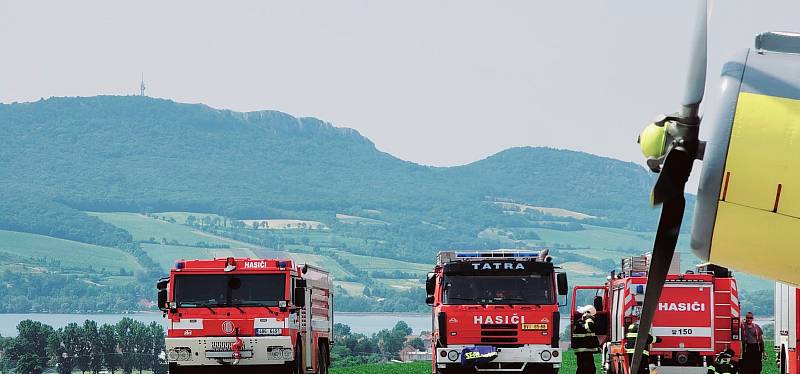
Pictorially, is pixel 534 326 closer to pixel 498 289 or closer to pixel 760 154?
pixel 498 289

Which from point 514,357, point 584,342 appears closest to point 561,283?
point 584,342

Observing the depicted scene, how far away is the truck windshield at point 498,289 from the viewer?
28531 mm

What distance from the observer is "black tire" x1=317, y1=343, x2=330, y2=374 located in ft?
111

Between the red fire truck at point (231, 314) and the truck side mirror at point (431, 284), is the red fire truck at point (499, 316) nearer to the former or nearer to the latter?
the truck side mirror at point (431, 284)

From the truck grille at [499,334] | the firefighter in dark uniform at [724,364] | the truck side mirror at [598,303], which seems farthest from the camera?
the truck side mirror at [598,303]

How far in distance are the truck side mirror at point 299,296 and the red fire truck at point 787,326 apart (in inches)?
398

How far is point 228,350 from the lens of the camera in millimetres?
28938

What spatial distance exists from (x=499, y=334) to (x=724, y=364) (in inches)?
192

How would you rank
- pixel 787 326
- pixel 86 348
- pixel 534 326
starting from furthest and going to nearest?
pixel 86 348 → pixel 534 326 → pixel 787 326

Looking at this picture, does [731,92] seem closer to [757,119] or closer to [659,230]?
[757,119]

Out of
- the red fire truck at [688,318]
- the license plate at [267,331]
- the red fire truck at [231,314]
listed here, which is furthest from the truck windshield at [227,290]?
the red fire truck at [688,318]

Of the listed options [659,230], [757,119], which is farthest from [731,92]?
[659,230]

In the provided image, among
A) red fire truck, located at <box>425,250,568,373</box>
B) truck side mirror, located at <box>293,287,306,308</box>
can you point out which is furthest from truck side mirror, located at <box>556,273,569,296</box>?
truck side mirror, located at <box>293,287,306,308</box>

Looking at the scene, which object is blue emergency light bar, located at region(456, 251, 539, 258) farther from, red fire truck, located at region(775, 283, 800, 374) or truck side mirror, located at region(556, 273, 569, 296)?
red fire truck, located at region(775, 283, 800, 374)
